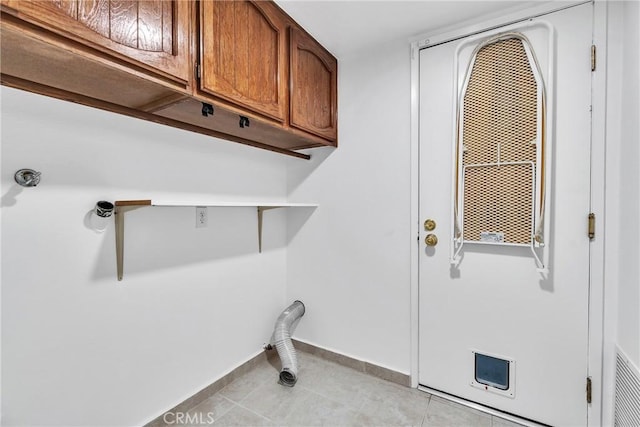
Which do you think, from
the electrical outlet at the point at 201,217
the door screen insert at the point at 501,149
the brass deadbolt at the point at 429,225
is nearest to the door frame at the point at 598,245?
the door screen insert at the point at 501,149

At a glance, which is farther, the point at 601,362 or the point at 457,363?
the point at 457,363

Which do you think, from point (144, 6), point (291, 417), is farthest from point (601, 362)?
point (144, 6)

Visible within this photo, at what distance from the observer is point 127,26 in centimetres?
96

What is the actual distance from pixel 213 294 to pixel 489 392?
1.71 m

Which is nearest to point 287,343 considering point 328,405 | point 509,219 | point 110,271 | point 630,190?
point 328,405

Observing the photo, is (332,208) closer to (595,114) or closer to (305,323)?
(305,323)

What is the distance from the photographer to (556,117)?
1431 millimetres

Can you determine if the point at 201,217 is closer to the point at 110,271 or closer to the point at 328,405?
the point at 110,271

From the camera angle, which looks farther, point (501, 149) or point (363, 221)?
point (363, 221)

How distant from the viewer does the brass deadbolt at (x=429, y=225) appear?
1.74 meters

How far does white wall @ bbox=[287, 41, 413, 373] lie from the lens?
1848 millimetres

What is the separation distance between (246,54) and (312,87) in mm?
564

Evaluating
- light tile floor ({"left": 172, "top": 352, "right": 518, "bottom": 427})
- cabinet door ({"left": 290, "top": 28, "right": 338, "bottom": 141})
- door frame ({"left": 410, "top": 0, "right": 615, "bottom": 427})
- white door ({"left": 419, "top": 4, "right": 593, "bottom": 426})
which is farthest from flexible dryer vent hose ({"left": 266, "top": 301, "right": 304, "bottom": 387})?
door frame ({"left": 410, "top": 0, "right": 615, "bottom": 427})

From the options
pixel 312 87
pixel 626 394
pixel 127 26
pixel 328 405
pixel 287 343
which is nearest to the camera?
pixel 127 26
